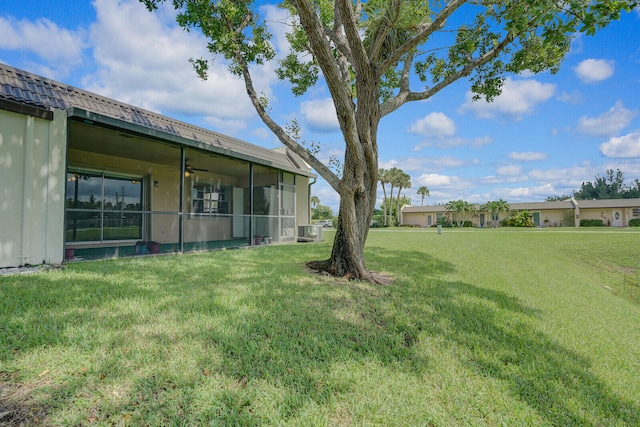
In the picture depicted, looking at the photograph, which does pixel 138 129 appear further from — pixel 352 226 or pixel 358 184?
pixel 352 226

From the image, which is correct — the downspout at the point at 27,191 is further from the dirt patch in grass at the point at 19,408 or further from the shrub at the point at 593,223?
the shrub at the point at 593,223

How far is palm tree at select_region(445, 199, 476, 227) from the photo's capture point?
4191 cm

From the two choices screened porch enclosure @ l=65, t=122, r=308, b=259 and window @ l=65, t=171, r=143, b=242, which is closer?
screened porch enclosure @ l=65, t=122, r=308, b=259

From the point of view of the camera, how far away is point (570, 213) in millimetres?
36344

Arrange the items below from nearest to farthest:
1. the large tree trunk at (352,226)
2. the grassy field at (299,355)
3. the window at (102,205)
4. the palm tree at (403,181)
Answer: the grassy field at (299,355) < the large tree trunk at (352,226) < the window at (102,205) < the palm tree at (403,181)

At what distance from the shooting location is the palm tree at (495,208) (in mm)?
39750

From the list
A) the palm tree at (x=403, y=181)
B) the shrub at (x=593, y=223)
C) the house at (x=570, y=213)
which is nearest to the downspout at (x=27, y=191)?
the palm tree at (x=403, y=181)

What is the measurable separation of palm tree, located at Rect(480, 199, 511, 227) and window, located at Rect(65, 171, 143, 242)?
41886mm

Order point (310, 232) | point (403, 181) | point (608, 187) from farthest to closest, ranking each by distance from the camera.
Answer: point (608, 187), point (403, 181), point (310, 232)

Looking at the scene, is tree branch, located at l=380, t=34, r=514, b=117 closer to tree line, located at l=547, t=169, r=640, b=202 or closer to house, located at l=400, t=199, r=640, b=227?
house, located at l=400, t=199, r=640, b=227

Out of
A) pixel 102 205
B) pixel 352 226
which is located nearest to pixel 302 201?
pixel 102 205

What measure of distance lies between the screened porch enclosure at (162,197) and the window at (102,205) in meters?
0.02

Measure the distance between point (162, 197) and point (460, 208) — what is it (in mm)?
40406

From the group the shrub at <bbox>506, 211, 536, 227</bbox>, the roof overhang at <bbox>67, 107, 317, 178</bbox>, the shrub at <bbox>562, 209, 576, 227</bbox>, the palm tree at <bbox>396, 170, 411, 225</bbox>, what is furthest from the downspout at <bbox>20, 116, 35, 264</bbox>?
the shrub at <bbox>562, 209, 576, 227</bbox>
